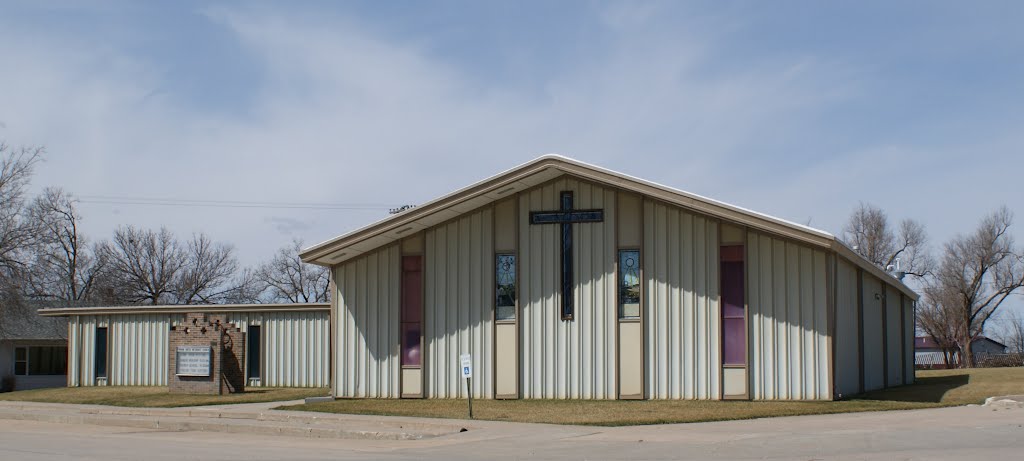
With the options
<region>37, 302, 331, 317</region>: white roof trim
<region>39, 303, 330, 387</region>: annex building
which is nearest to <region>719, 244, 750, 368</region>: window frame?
<region>37, 302, 331, 317</region>: white roof trim

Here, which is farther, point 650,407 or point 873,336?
point 873,336

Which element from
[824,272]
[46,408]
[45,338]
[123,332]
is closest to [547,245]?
[824,272]

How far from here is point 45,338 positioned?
41750mm

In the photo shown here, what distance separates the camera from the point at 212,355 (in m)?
28.2

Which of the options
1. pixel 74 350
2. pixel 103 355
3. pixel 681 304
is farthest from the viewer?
pixel 74 350

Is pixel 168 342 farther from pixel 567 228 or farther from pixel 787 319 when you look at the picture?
pixel 787 319

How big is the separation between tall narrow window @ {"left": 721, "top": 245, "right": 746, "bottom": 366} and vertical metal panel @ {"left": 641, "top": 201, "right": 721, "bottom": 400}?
0.23 meters

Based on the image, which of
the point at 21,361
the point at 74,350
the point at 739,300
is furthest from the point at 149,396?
the point at 21,361

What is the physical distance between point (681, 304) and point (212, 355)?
42.4 ft

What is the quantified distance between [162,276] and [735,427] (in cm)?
5441

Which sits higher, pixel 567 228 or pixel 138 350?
pixel 567 228

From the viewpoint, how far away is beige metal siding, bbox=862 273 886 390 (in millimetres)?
26484

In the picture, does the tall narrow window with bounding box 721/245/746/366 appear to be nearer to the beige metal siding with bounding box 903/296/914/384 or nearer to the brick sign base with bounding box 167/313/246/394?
the beige metal siding with bounding box 903/296/914/384

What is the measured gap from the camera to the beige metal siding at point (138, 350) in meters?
33.7
